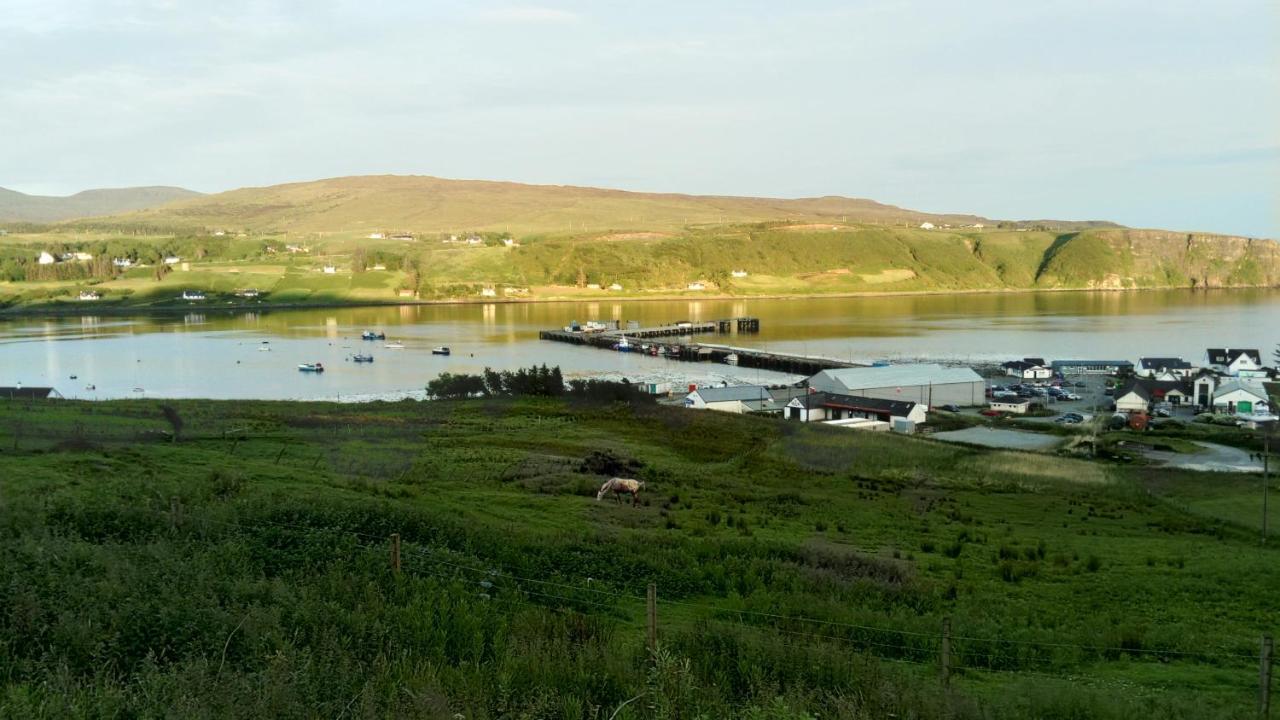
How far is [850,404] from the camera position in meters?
42.6

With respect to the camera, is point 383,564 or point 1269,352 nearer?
point 383,564

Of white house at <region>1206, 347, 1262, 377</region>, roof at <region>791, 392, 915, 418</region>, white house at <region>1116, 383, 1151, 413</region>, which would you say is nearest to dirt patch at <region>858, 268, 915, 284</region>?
white house at <region>1206, 347, 1262, 377</region>

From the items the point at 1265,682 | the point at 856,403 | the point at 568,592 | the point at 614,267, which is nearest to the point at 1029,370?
the point at 856,403

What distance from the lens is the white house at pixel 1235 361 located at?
5519 cm

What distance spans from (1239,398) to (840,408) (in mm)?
20434

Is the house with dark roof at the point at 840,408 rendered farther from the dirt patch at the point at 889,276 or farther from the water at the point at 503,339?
the dirt patch at the point at 889,276

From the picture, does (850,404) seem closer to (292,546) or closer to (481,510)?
(481,510)

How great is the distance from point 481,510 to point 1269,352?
77746mm

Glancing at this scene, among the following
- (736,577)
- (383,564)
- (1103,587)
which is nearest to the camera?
(383,564)

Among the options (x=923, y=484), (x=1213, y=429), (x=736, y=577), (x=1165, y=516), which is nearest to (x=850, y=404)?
(x=1213, y=429)

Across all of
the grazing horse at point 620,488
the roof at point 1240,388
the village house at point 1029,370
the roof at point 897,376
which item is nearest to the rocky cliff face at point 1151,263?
the village house at point 1029,370

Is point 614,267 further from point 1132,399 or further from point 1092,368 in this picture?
point 1132,399

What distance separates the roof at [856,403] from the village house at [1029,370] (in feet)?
61.6

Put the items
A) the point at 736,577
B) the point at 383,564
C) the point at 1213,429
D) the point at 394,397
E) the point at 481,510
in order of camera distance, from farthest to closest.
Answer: the point at 394,397
the point at 1213,429
the point at 481,510
the point at 736,577
the point at 383,564
